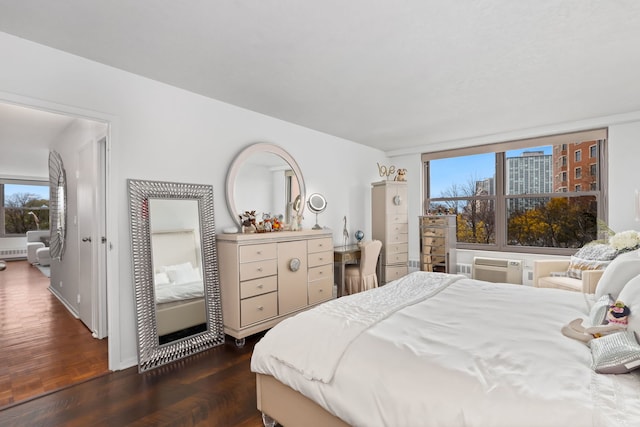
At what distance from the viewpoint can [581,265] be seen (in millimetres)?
3576

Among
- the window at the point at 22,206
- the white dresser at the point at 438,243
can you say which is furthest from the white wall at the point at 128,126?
the window at the point at 22,206

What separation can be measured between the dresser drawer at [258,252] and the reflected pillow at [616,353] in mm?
2548

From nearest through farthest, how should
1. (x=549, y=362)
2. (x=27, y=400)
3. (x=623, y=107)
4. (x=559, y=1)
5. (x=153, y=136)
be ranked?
(x=549, y=362)
(x=559, y=1)
(x=27, y=400)
(x=153, y=136)
(x=623, y=107)

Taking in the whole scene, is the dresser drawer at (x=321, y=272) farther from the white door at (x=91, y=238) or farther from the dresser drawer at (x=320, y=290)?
the white door at (x=91, y=238)

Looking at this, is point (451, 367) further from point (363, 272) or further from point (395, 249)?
point (395, 249)

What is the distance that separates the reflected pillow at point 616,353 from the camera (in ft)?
3.95

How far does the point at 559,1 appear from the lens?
1.83m

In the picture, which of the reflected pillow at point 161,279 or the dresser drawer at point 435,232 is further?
the dresser drawer at point 435,232

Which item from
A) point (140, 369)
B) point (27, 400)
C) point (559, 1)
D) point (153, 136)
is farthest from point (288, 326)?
point (559, 1)

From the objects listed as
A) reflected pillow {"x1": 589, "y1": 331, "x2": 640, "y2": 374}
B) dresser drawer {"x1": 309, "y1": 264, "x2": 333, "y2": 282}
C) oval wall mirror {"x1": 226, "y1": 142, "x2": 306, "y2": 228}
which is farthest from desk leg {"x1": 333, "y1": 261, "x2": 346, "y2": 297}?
reflected pillow {"x1": 589, "y1": 331, "x2": 640, "y2": 374}

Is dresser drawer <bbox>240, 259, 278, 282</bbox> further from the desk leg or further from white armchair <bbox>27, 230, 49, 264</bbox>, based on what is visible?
white armchair <bbox>27, 230, 49, 264</bbox>

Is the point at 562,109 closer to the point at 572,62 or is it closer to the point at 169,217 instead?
the point at 572,62

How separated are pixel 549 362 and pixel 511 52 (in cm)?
218

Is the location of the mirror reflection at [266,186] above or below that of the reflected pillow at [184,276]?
above
